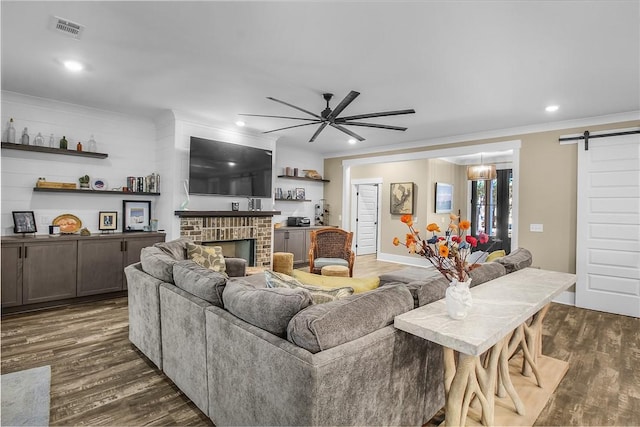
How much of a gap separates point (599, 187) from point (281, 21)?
458cm

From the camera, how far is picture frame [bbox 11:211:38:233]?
3982 mm

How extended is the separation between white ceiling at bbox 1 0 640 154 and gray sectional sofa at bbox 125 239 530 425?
5.85ft

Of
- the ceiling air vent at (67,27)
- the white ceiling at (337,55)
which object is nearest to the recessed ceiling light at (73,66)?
the white ceiling at (337,55)

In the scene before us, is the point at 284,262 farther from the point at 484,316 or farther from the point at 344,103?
the point at 484,316

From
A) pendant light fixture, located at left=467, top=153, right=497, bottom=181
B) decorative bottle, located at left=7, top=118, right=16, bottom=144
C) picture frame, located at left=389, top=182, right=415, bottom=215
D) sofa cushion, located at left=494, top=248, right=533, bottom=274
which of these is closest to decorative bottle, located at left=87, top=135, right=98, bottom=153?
decorative bottle, located at left=7, top=118, right=16, bottom=144

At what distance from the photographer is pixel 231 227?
17.8 feet

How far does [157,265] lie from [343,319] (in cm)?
171

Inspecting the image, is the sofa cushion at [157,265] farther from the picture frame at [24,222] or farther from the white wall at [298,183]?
the white wall at [298,183]

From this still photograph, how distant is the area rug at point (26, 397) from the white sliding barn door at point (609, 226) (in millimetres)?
5804

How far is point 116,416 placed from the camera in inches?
78.3

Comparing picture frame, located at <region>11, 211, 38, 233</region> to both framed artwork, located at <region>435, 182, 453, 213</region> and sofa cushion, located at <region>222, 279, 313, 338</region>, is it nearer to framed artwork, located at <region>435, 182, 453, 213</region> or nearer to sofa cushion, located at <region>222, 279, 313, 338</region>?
sofa cushion, located at <region>222, 279, 313, 338</region>

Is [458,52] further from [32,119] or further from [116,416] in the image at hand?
[32,119]

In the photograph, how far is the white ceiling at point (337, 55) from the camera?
7.38 ft

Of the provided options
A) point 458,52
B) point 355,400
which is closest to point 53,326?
point 355,400
